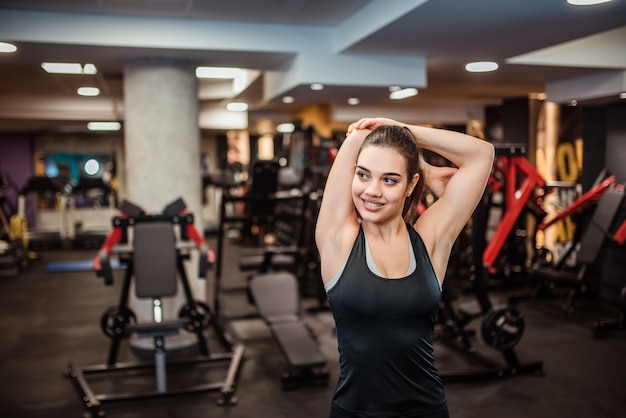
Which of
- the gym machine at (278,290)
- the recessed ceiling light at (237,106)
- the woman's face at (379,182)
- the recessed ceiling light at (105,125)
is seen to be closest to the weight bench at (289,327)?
the gym machine at (278,290)

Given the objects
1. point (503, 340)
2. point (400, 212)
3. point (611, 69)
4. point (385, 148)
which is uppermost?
point (611, 69)

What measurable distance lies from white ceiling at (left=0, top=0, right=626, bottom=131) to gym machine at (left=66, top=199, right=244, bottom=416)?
46.4 inches

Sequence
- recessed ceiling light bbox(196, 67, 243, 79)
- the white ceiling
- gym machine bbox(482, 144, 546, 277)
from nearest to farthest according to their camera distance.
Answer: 1. the white ceiling
2. gym machine bbox(482, 144, 546, 277)
3. recessed ceiling light bbox(196, 67, 243, 79)

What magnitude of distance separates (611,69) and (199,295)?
4.06 m

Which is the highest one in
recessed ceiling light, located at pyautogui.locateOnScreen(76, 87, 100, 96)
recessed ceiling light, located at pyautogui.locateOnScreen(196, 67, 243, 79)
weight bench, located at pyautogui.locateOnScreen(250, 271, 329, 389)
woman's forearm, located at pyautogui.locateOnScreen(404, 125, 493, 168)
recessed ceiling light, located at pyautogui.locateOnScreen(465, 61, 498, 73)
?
recessed ceiling light, located at pyautogui.locateOnScreen(196, 67, 243, 79)

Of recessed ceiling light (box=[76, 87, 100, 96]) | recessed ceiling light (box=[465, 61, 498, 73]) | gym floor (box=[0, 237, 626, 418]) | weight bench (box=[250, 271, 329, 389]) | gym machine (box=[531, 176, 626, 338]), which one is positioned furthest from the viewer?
recessed ceiling light (box=[76, 87, 100, 96])

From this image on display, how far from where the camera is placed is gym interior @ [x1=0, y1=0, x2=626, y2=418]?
150 inches

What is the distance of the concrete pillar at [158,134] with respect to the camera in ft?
15.0

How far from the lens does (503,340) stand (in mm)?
4047

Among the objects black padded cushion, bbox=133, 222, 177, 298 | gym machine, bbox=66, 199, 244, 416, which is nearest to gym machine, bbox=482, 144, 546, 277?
gym machine, bbox=66, 199, 244, 416

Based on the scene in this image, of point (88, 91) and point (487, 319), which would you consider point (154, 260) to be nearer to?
point (487, 319)

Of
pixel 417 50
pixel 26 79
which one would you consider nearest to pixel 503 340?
pixel 417 50

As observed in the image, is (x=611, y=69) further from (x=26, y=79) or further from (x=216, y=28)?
(x=26, y=79)

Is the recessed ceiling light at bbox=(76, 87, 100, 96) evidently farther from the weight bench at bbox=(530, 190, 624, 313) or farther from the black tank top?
the black tank top
